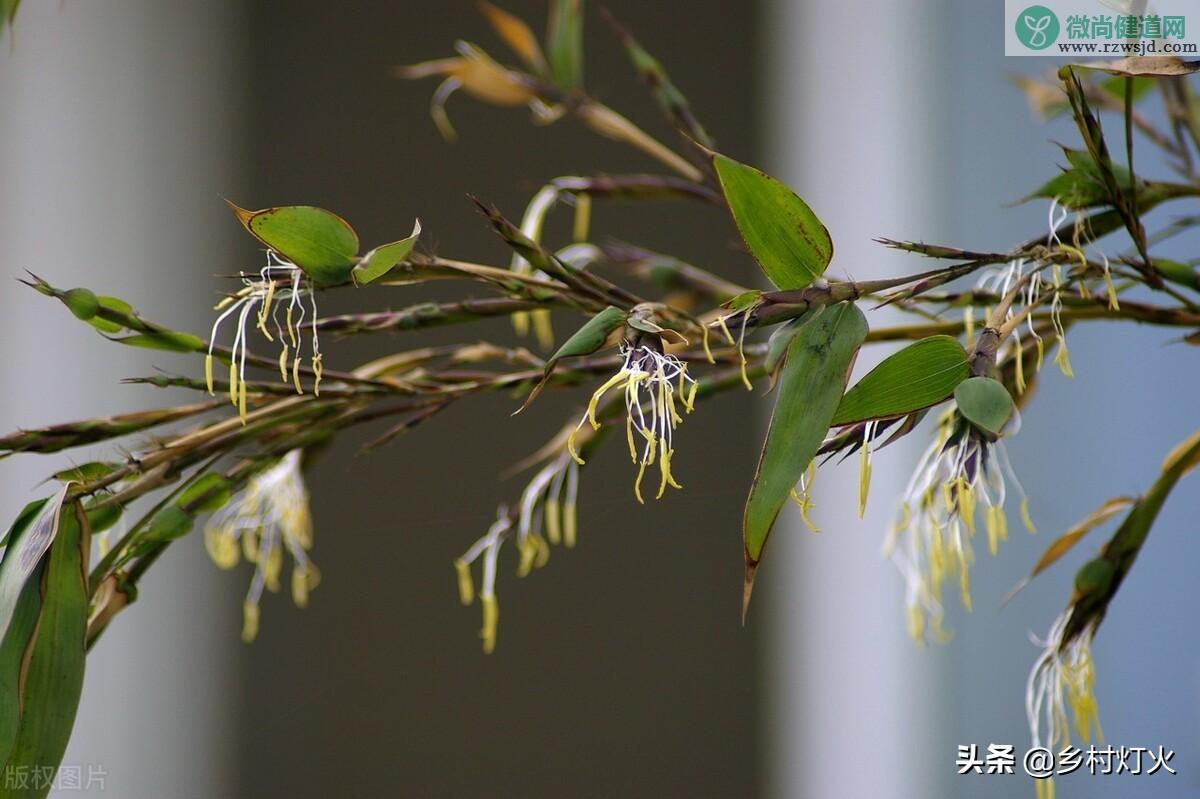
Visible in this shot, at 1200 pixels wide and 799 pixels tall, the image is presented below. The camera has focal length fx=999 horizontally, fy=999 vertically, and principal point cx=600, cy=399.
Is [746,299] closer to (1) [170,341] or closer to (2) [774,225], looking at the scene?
(2) [774,225]

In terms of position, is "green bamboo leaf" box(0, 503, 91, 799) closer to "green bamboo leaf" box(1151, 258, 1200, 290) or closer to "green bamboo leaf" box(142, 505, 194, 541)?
"green bamboo leaf" box(142, 505, 194, 541)

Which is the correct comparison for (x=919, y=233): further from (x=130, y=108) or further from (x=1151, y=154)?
(x=130, y=108)

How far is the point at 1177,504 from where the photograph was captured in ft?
1.63

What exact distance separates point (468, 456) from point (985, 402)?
0.67 meters

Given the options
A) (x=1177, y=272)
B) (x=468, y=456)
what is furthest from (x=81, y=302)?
(x=468, y=456)

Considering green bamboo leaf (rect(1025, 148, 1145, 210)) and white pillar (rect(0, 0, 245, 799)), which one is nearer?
green bamboo leaf (rect(1025, 148, 1145, 210))

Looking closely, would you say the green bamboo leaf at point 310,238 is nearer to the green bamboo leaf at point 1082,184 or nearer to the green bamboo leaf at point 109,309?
the green bamboo leaf at point 109,309

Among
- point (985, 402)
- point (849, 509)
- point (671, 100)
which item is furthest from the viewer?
point (849, 509)

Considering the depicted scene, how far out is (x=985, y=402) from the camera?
0.48 ft

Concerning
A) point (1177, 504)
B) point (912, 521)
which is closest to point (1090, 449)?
point (1177, 504)

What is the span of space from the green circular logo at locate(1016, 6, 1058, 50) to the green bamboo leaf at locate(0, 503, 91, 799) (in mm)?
259

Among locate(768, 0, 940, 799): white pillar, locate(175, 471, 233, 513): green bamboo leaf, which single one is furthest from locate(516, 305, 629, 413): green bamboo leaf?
locate(768, 0, 940, 799): white pillar

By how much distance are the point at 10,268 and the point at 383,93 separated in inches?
12.0

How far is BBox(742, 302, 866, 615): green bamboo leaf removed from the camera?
15 centimetres
